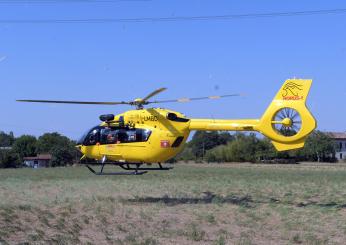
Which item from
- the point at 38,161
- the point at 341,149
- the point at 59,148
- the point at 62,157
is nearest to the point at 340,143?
the point at 341,149

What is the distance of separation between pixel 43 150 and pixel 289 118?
389ft

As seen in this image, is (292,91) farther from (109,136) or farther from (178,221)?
(109,136)

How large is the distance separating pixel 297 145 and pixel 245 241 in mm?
7680

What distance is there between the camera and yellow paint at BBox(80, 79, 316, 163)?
877 inches

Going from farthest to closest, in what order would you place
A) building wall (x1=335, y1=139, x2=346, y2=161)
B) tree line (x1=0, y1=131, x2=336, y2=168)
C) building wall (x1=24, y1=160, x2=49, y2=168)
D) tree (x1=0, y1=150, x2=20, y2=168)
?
building wall (x1=335, y1=139, x2=346, y2=161), building wall (x1=24, y1=160, x2=49, y2=168), tree (x1=0, y1=150, x2=20, y2=168), tree line (x1=0, y1=131, x2=336, y2=168)

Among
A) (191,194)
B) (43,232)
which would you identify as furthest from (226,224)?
(191,194)

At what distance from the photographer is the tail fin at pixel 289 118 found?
22.2 metres

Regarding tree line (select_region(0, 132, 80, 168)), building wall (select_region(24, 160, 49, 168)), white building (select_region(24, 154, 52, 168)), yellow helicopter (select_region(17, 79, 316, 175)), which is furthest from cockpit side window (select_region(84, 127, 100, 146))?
building wall (select_region(24, 160, 49, 168))

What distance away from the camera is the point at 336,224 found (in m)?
Answer: 19.3

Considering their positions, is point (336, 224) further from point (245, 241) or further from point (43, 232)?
point (43, 232)

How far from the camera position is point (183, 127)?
24.2 metres

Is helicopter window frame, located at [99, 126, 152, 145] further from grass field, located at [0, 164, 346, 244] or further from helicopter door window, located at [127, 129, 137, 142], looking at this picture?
grass field, located at [0, 164, 346, 244]

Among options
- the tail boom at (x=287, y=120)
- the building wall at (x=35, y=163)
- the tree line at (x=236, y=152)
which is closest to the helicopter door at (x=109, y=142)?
the tail boom at (x=287, y=120)

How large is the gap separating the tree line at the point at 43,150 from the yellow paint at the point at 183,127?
62.0m
